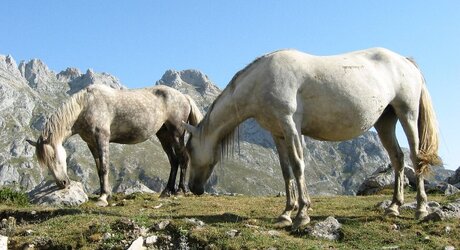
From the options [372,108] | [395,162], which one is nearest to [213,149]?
[372,108]

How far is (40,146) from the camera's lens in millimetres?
14016

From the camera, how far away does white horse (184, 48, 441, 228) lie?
10023 mm

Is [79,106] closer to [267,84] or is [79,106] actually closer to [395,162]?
[267,84]

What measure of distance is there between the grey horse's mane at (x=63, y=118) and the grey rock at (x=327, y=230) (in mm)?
8583

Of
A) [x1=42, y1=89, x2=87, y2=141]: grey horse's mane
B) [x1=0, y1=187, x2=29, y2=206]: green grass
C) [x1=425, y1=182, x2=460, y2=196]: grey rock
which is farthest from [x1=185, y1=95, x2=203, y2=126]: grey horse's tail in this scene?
[x1=425, y1=182, x2=460, y2=196]: grey rock

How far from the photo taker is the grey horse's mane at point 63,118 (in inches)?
568

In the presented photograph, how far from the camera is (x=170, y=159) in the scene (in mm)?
19016

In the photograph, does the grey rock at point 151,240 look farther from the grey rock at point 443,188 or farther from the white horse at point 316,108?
the grey rock at point 443,188

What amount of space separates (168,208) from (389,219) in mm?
6328

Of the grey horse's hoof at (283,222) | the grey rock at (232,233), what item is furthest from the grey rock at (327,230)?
the grey rock at (232,233)

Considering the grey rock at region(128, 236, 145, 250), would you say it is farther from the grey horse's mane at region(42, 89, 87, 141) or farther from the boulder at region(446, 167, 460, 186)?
the boulder at region(446, 167, 460, 186)

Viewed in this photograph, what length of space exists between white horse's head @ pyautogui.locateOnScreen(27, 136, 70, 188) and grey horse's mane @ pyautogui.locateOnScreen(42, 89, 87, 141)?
27cm

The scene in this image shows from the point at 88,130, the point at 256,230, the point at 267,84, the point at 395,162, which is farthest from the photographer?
the point at 88,130

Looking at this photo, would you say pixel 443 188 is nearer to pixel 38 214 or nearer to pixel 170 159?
pixel 170 159
